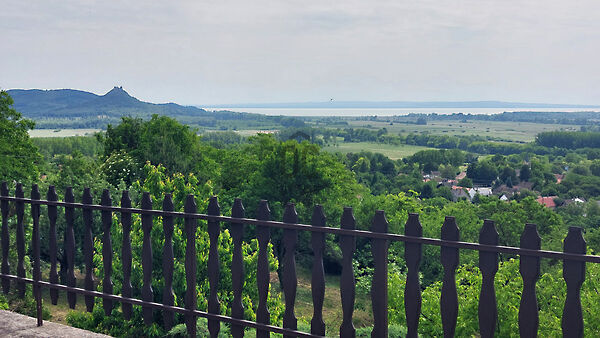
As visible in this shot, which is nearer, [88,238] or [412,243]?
[412,243]

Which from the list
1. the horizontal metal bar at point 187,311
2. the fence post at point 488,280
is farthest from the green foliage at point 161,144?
the fence post at point 488,280

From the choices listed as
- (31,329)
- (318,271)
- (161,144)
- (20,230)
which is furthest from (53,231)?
(161,144)

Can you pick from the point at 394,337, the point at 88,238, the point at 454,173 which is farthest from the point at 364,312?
the point at 454,173

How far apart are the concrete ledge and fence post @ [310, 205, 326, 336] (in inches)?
84.2

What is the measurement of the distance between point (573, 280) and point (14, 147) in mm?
39551

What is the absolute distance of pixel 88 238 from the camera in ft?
17.5

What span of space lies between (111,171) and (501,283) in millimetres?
28802

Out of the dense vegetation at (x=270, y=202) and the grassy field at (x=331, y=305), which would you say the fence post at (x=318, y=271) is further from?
the grassy field at (x=331, y=305)

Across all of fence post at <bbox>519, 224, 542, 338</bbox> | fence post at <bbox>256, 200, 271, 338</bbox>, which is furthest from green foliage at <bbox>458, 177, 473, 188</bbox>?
fence post at <bbox>519, 224, 542, 338</bbox>

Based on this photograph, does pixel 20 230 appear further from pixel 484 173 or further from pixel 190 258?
pixel 484 173

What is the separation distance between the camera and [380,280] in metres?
3.94

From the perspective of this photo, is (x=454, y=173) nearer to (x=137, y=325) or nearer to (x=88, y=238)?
(x=137, y=325)

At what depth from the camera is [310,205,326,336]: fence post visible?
4027 millimetres

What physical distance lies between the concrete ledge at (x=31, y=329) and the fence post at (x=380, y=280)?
8.58 ft
